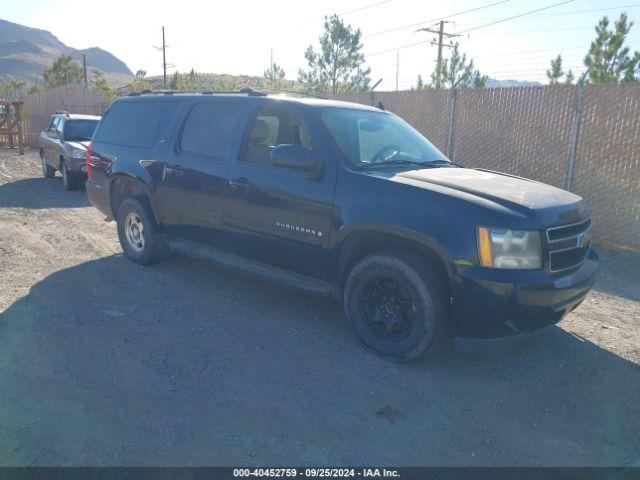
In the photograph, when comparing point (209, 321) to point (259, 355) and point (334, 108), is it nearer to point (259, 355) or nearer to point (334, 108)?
point (259, 355)

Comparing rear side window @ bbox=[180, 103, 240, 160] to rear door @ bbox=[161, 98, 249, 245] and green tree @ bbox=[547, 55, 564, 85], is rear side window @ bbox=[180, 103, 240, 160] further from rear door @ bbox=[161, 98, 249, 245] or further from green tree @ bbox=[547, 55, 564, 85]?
green tree @ bbox=[547, 55, 564, 85]

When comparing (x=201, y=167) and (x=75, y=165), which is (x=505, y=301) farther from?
(x=75, y=165)

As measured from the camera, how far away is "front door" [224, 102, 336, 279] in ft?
14.1

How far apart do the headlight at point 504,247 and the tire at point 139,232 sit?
12.9 feet

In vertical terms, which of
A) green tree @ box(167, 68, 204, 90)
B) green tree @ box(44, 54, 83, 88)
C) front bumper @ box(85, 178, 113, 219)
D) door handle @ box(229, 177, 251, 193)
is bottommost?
front bumper @ box(85, 178, 113, 219)

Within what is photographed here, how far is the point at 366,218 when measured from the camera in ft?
13.0

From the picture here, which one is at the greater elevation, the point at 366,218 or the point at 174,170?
the point at 174,170

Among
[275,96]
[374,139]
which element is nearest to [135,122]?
[275,96]

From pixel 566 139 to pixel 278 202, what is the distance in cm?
614

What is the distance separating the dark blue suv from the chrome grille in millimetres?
15

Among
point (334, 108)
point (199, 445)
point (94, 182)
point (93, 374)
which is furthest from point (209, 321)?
point (94, 182)

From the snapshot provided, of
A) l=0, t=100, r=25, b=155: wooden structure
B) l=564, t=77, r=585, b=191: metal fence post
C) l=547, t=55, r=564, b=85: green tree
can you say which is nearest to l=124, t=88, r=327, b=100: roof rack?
l=564, t=77, r=585, b=191: metal fence post

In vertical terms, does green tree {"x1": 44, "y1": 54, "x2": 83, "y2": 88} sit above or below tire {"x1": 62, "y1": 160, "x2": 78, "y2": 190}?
above

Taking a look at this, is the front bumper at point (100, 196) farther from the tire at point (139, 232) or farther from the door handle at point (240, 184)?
the door handle at point (240, 184)
